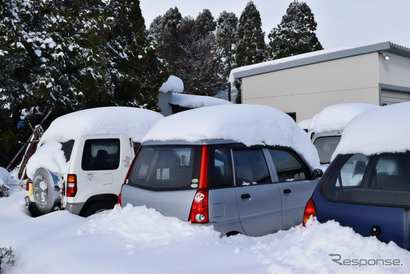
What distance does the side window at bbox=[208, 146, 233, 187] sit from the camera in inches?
183

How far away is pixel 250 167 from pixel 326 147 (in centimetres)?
460

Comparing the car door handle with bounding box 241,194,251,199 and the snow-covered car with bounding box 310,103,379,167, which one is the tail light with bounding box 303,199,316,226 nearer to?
the car door handle with bounding box 241,194,251,199

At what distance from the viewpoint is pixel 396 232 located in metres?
3.20

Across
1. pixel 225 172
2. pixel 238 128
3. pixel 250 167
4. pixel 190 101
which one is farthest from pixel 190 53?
pixel 225 172

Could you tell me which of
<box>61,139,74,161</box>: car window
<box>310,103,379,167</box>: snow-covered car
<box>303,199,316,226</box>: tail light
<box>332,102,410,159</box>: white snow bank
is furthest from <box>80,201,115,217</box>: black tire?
<box>310,103,379,167</box>: snow-covered car

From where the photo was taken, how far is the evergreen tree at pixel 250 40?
45.9 meters

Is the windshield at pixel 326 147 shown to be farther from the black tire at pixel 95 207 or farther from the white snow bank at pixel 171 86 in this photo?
the white snow bank at pixel 171 86

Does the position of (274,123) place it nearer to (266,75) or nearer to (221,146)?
(221,146)

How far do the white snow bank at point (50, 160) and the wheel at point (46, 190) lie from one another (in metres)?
0.11

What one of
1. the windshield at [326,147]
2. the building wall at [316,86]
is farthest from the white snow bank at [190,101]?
the windshield at [326,147]

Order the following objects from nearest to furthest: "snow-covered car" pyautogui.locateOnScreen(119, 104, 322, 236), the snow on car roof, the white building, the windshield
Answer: "snow-covered car" pyautogui.locateOnScreen(119, 104, 322, 236)
the snow on car roof
the windshield
the white building

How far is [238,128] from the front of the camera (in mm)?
5230

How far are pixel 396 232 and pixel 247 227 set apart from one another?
200cm

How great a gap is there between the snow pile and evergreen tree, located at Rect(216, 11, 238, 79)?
4649 centimetres
